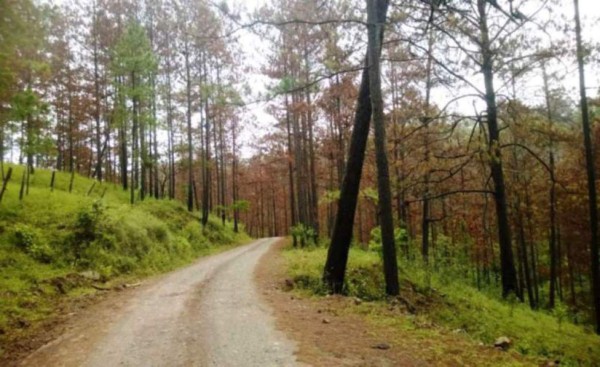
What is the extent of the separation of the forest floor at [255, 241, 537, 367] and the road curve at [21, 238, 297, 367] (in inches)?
13.3

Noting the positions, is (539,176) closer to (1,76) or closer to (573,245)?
(573,245)

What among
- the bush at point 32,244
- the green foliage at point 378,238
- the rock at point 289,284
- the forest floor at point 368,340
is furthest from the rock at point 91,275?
the green foliage at point 378,238

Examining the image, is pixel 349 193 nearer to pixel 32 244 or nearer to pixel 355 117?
pixel 355 117

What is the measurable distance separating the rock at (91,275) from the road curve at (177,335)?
77.7 inches

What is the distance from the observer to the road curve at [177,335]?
5129 mm

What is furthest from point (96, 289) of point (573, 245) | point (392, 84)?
point (573, 245)

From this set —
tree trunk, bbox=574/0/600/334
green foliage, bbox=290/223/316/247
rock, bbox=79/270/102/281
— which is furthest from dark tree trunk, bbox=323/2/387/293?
green foliage, bbox=290/223/316/247

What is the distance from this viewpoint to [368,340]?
574cm

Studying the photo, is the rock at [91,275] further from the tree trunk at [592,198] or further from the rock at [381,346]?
the tree trunk at [592,198]

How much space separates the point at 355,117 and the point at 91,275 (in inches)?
321

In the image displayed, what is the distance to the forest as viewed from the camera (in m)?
9.68

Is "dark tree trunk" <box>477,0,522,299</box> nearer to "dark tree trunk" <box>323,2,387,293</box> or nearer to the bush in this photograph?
"dark tree trunk" <box>323,2,387,293</box>

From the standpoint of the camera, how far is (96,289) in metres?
10.3

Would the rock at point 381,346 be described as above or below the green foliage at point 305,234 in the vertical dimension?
below
